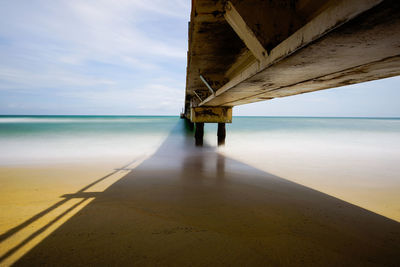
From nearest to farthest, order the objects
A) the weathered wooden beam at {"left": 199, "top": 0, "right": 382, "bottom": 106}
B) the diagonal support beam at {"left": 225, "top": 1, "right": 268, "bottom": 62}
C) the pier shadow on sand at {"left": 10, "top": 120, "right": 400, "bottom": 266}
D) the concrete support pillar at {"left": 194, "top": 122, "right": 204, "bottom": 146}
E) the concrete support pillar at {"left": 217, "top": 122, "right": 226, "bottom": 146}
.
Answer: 1. the weathered wooden beam at {"left": 199, "top": 0, "right": 382, "bottom": 106}
2. the pier shadow on sand at {"left": 10, "top": 120, "right": 400, "bottom": 266}
3. the diagonal support beam at {"left": 225, "top": 1, "right": 268, "bottom": 62}
4. the concrete support pillar at {"left": 217, "top": 122, "right": 226, "bottom": 146}
5. the concrete support pillar at {"left": 194, "top": 122, "right": 204, "bottom": 146}

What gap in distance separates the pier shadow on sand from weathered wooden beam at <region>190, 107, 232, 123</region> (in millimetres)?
6440

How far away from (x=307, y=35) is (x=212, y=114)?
335 inches

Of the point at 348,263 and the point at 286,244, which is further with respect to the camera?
the point at 286,244

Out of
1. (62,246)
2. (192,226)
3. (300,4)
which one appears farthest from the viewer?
(192,226)

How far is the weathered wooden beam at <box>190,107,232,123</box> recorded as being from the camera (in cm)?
1013

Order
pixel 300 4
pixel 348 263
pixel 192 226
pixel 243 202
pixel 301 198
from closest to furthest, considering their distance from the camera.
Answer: pixel 348 263 < pixel 300 4 < pixel 192 226 < pixel 243 202 < pixel 301 198

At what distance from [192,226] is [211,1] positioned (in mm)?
2619

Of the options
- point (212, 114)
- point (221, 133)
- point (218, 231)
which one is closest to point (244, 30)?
point (218, 231)

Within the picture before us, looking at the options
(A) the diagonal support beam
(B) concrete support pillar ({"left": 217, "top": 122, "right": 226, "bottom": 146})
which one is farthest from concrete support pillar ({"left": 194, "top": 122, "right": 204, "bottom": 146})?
(A) the diagonal support beam

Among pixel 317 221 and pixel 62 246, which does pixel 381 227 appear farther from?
pixel 62 246

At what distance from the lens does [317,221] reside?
2.76m

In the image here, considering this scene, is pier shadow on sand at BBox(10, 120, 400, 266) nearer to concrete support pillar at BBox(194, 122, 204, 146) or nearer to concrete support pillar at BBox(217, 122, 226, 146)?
concrete support pillar at BBox(217, 122, 226, 146)

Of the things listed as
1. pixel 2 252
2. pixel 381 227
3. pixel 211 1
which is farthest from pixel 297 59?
pixel 2 252

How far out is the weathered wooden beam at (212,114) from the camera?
1013 cm
